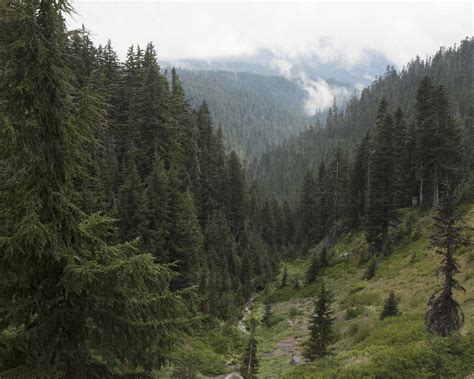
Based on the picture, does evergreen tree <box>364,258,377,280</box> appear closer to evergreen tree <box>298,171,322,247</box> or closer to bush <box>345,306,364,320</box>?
bush <box>345,306,364,320</box>

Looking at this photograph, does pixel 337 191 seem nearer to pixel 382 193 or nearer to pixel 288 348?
pixel 382 193

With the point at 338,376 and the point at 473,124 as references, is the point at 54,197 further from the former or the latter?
the point at 473,124

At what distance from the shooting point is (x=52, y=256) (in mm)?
7078

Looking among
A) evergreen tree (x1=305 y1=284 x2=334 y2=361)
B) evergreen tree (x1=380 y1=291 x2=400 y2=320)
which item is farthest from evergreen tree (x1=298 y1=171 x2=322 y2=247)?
evergreen tree (x1=305 y1=284 x2=334 y2=361)

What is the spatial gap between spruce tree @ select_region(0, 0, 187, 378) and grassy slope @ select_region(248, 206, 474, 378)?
11.1 m

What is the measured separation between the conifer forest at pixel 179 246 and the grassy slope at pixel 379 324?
140 mm

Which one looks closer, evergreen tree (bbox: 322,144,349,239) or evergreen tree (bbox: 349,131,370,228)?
evergreen tree (bbox: 349,131,370,228)

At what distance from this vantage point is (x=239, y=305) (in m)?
42.3

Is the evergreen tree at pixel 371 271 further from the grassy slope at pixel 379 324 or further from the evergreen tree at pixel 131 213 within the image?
the evergreen tree at pixel 131 213

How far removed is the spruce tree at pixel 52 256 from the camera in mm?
6762

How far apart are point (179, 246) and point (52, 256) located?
83.3 ft

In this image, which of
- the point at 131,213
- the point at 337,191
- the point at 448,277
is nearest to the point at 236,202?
the point at 337,191

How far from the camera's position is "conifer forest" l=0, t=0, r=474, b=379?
277 inches

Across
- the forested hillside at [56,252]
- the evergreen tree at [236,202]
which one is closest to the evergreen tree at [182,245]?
the forested hillside at [56,252]
